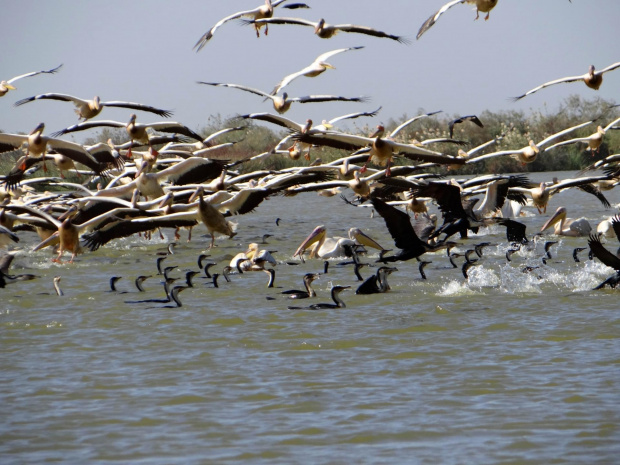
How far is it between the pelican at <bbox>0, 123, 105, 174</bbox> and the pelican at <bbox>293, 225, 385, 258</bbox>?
3022 millimetres

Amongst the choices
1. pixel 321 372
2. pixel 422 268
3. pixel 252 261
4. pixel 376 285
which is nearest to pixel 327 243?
pixel 252 261

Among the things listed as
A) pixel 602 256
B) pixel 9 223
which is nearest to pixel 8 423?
pixel 602 256

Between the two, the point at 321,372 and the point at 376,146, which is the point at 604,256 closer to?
the point at 321,372

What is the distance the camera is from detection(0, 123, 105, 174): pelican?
499 inches

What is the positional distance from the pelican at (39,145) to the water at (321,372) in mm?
1864

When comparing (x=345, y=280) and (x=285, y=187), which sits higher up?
(x=285, y=187)

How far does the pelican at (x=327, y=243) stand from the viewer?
13.3 metres

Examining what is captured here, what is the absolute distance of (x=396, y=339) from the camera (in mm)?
7797

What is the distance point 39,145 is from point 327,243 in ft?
12.3

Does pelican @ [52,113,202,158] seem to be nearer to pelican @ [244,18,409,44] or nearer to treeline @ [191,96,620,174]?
pelican @ [244,18,409,44]

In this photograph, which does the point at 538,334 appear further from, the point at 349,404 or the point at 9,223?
the point at 9,223

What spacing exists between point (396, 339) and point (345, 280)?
3.59 metres

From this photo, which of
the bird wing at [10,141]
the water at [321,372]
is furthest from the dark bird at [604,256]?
the bird wing at [10,141]

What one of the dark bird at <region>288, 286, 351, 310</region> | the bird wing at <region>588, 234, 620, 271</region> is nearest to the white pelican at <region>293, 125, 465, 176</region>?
the dark bird at <region>288, 286, 351, 310</region>
